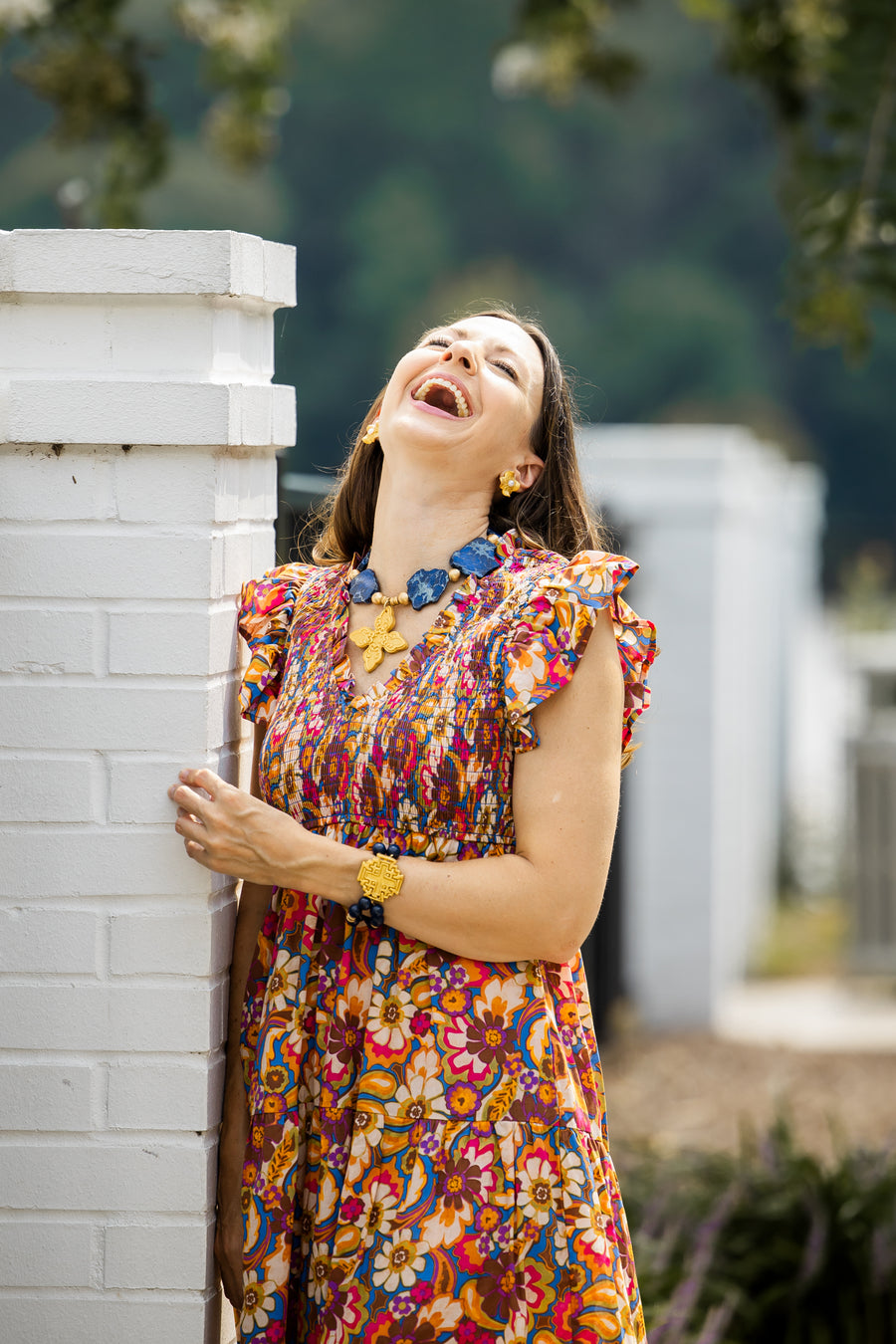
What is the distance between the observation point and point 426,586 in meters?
1.94

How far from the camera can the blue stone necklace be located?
194 cm

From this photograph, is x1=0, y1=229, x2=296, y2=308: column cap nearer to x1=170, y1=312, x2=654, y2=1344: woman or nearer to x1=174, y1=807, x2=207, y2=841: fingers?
x1=170, y1=312, x2=654, y2=1344: woman

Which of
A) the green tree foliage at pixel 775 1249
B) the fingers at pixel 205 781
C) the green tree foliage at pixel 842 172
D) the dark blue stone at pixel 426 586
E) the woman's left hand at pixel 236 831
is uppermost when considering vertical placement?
the green tree foliage at pixel 842 172

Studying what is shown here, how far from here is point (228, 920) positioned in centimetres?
201

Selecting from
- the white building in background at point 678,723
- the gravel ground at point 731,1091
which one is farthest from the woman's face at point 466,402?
the white building in background at point 678,723

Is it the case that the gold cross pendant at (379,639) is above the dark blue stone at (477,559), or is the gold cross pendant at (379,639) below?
below

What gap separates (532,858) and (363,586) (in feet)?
1.26

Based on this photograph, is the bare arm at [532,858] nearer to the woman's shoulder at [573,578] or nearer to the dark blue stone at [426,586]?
the woman's shoulder at [573,578]

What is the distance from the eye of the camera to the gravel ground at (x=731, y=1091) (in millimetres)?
4594

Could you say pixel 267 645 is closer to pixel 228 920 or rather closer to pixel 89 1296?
pixel 228 920

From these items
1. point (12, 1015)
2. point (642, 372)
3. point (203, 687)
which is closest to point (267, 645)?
point (203, 687)

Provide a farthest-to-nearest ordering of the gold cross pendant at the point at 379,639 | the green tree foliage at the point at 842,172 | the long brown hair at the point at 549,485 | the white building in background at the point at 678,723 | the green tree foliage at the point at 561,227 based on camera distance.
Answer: the green tree foliage at the point at 561,227
the white building in background at the point at 678,723
the green tree foliage at the point at 842,172
the long brown hair at the point at 549,485
the gold cross pendant at the point at 379,639

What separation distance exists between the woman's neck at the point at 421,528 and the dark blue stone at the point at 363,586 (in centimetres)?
1

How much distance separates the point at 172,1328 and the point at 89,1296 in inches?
3.9
